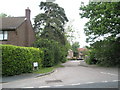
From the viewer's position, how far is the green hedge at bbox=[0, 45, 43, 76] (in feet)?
44.2

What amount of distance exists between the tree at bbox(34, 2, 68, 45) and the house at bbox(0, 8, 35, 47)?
389cm

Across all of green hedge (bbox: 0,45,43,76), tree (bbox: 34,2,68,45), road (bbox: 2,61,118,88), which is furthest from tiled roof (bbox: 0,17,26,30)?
road (bbox: 2,61,118,88)

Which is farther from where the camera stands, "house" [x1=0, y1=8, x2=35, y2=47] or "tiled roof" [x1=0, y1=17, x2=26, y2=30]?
"house" [x1=0, y1=8, x2=35, y2=47]

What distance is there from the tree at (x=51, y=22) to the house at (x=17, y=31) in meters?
3.89

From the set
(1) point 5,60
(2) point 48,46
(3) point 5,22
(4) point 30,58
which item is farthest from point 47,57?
(1) point 5,60

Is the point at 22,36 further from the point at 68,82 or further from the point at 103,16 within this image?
the point at 68,82

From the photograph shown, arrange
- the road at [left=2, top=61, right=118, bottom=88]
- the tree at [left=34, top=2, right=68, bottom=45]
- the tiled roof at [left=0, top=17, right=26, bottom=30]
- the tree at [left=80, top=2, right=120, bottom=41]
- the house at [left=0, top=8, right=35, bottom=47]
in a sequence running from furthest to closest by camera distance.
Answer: the tree at [left=34, top=2, right=68, bottom=45] < the house at [left=0, top=8, right=35, bottom=47] < the tiled roof at [left=0, top=17, right=26, bottom=30] < the tree at [left=80, top=2, right=120, bottom=41] < the road at [left=2, top=61, right=118, bottom=88]

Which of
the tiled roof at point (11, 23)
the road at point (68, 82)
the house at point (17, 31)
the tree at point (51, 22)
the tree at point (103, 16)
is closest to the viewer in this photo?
the road at point (68, 82)

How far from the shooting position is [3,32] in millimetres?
23750

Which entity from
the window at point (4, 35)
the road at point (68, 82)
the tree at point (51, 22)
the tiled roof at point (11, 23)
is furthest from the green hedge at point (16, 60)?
the tree at point (51, 22)

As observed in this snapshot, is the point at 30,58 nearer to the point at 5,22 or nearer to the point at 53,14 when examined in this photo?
the point at 5,22

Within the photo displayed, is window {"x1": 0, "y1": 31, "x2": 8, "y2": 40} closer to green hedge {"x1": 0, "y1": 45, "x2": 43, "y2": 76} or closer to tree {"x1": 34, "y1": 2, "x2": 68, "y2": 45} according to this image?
green hedge {"x1": 0, "y1": 45, "x2": 43, "y2": 76}

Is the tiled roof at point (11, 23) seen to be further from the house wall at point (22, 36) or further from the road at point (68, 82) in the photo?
the road at point (68, 82)

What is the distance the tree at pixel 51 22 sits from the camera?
105ft
